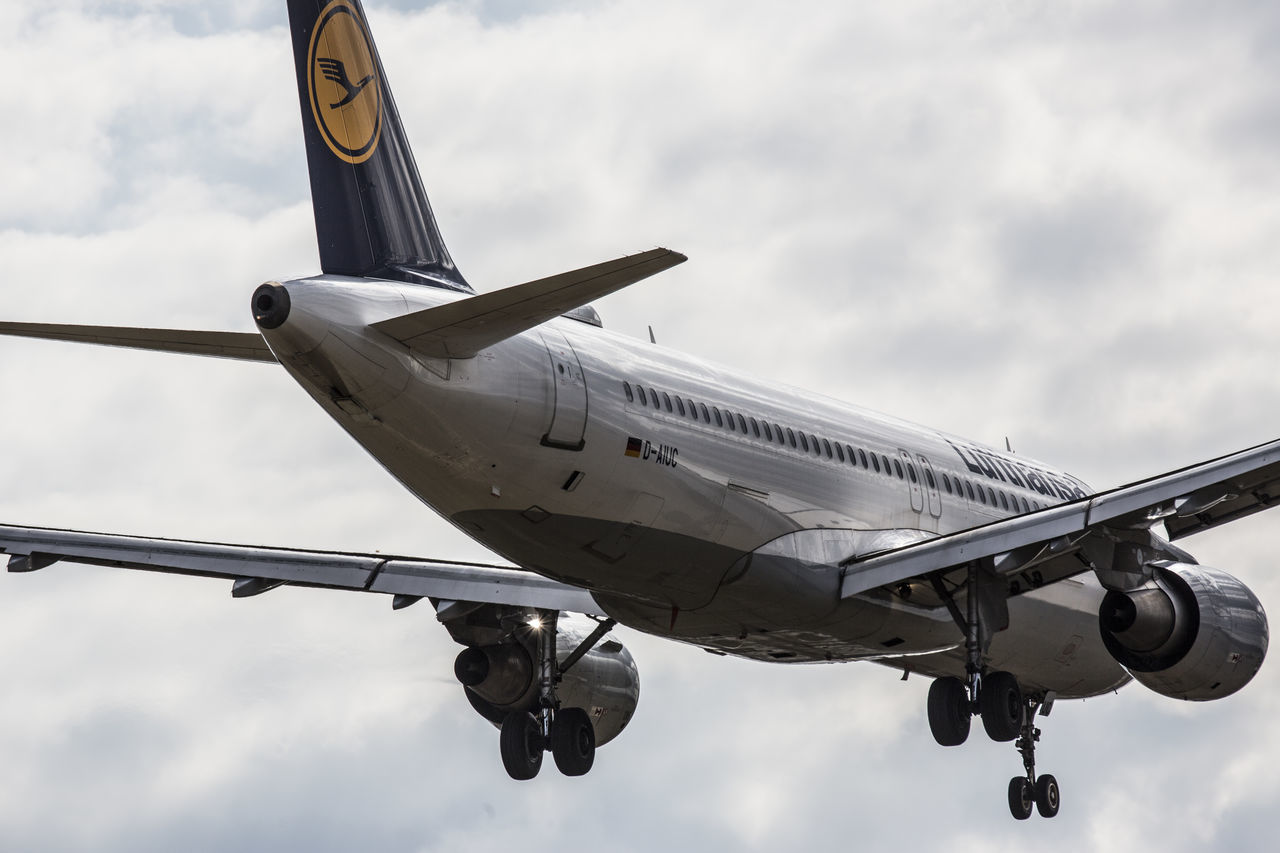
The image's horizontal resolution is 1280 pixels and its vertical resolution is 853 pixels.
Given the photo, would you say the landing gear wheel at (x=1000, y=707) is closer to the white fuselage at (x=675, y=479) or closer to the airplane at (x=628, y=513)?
the airplane at (x=628, y=513)

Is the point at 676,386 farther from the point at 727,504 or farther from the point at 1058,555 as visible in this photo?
the point at 1058,555

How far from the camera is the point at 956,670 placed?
2569 cm

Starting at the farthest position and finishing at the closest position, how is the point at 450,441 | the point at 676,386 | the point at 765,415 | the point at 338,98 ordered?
1. the point at 765,415
2. the point at 676,386
3. the point at 338,98
4. the point at 450,441

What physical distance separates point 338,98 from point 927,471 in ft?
32.5

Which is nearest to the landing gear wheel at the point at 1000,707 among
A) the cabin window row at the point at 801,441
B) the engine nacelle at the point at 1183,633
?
the engine nacelle at the point at 1183,633

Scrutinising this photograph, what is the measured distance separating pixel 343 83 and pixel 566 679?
9.56 meters

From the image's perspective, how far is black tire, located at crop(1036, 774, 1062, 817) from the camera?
27.4 m

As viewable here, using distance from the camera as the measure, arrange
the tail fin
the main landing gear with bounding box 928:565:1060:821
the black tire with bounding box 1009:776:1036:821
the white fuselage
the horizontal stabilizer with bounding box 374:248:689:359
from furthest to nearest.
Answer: the black tire with bounding box 1009:776:1036:821
the main landing gear with bounding box 928:565:1060:821
the tail fin
the white fuselage
the horizontal stabilizer with bounding box 374:248:689:359

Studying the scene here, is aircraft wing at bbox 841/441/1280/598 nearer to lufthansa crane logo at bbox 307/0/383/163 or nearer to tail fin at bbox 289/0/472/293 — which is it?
tail fin at bbox 289/0/472/293

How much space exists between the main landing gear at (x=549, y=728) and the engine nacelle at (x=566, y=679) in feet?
0.78

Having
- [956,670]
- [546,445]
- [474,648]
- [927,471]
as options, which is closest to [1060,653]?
[956,670]

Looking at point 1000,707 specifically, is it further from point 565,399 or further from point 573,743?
point 565,399

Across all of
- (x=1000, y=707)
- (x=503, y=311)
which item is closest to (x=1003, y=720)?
(x=1000, y=707)

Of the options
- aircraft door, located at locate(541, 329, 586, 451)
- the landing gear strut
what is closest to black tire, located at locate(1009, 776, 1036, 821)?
the landing gear strut
